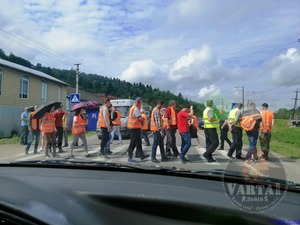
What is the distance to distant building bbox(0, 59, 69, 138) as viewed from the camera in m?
25.1

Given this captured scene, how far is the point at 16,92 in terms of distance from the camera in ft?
91.3

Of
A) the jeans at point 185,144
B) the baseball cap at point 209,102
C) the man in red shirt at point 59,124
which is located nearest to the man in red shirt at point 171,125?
the jeans at point 185,144

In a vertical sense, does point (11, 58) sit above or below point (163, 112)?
above

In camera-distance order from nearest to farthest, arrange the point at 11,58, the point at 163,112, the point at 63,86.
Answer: the point at 163,112, the point at 63,86, the point at 11,58

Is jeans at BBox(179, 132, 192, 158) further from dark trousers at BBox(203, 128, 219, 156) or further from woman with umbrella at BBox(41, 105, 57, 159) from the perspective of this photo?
woman with umbrella at BBox(41, 105, 57, 159)

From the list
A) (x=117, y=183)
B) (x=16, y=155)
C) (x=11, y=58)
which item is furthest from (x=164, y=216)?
(x=11, y=58)

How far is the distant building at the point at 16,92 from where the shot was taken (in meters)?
25.1

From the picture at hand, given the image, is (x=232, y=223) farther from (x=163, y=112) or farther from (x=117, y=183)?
(x=163, y=112)

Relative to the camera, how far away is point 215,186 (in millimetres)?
2188

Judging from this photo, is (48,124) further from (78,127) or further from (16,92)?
(16,92)

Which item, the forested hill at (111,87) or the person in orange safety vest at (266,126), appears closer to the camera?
the person in orange safety vest at (266,126)

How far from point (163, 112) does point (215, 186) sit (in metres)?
11.7

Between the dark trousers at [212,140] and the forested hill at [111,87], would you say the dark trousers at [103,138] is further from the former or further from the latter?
the forested hill at [111,87]

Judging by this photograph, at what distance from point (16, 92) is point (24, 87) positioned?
154 cm
